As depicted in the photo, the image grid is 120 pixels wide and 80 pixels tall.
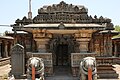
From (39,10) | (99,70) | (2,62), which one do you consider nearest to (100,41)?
(99,70)

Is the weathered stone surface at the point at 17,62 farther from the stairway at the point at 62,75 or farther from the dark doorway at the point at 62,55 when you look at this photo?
the dark doorway at the point at 62,55

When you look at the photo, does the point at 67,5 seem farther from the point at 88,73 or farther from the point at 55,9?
the point at 88,73

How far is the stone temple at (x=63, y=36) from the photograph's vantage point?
14219 millimetres

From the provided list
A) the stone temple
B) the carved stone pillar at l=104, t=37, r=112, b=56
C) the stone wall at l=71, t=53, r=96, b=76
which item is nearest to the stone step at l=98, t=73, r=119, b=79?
the stone temple

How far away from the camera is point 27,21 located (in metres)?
17.8

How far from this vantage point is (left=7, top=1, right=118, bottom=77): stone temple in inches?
560

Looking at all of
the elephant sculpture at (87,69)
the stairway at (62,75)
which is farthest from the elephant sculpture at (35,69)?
the elephant sculpture at (87,69)

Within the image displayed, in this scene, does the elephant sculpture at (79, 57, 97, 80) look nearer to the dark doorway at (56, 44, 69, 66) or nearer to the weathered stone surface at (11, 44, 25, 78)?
the weathered stone surface at (11, 44, 25, 78)

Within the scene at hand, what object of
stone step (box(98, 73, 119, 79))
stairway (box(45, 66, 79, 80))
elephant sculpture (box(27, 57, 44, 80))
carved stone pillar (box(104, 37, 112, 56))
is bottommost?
stone step (box(98, 73, 119, 79))

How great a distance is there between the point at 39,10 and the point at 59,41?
9.90 ft

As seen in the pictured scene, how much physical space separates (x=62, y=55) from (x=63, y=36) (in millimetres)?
2225

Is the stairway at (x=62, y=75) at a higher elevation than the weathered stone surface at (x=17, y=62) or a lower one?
lower

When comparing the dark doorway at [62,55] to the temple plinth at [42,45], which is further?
the dark doorway at [62,55]

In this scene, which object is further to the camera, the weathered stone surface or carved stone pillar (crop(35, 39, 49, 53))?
the weathered stone surface
